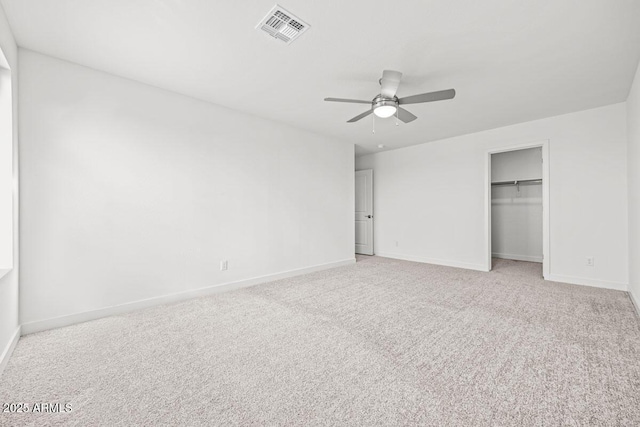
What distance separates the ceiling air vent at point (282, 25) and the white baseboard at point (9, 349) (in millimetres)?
2926

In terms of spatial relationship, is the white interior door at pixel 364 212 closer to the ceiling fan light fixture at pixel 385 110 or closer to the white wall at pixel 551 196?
the white wall at pixel 551 196

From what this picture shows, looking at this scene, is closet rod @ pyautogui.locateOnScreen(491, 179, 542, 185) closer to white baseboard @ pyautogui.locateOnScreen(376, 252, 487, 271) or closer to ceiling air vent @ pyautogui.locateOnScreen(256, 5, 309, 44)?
white baseboard @ pyautogui.locateOnScreen(376, 252, 487, 271)

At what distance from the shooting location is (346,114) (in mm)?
3895

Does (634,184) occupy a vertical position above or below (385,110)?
below

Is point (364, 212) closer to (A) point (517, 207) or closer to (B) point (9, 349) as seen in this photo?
(A) point (517, 207)

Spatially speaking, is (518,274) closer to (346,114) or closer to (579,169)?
(579,169)

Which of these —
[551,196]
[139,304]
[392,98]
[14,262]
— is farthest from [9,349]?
[551,196]

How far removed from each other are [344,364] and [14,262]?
8.90 ft

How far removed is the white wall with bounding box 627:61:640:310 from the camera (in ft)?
9.06

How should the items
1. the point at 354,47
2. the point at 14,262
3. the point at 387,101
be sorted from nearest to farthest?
the point at 14,262
the point at 354,47
the point at 387,101

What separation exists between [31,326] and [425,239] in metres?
5.71

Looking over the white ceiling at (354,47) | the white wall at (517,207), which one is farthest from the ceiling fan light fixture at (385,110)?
the white wall at (517,207)

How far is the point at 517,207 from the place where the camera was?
5.79 metres

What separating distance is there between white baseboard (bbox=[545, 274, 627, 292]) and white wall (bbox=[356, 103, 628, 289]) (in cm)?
1
